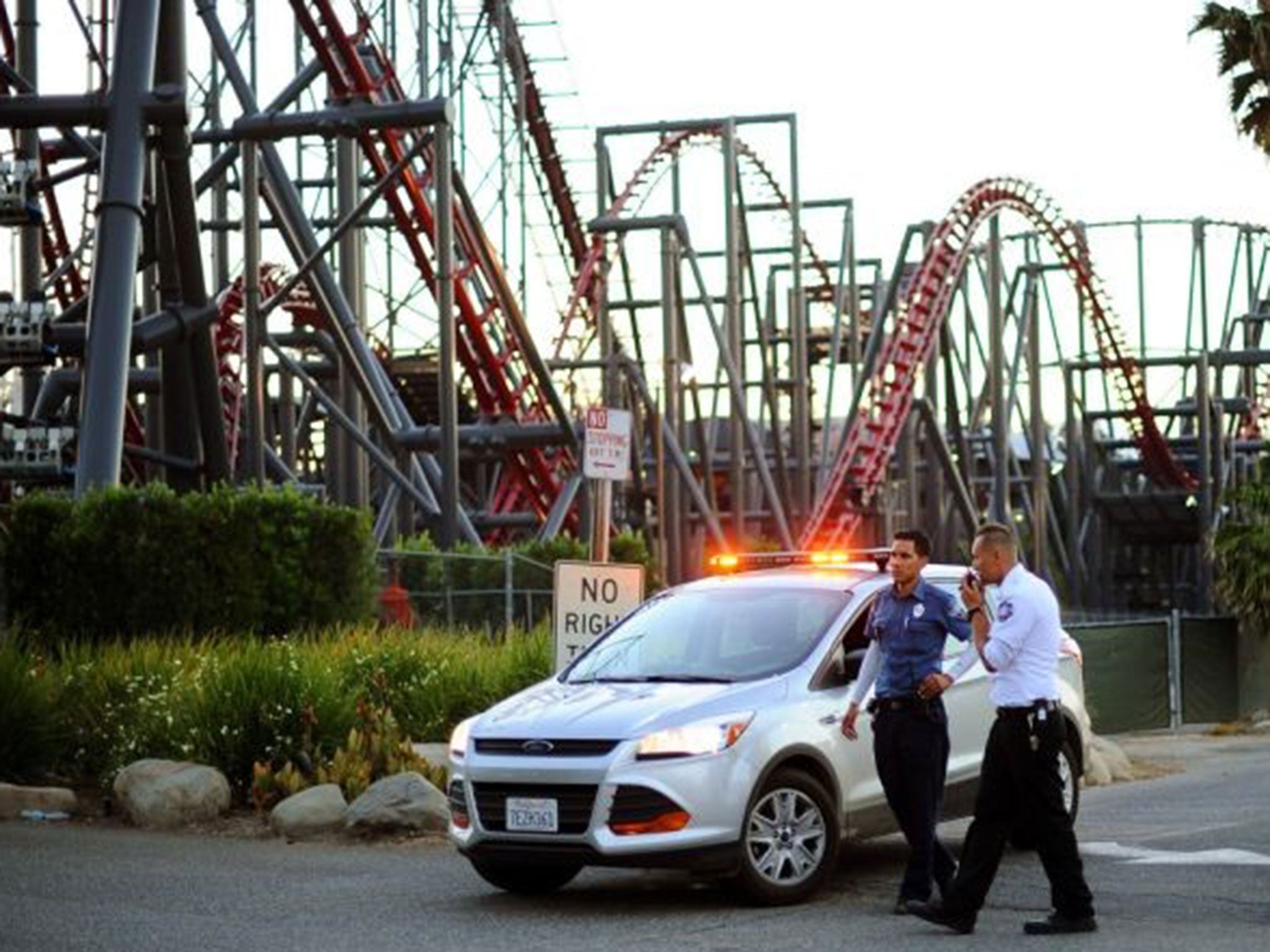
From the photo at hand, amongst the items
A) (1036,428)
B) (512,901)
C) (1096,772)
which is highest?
(1036,428)

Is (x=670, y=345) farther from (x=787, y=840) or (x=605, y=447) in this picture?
(x=787, y=840)

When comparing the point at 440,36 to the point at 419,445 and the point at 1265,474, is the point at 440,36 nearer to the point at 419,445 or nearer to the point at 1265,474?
the point at 419,445

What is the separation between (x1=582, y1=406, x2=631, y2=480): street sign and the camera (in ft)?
57.7

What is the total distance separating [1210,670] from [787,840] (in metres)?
19.6

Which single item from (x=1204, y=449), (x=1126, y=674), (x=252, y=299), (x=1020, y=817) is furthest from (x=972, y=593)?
(x=1204, y=449)

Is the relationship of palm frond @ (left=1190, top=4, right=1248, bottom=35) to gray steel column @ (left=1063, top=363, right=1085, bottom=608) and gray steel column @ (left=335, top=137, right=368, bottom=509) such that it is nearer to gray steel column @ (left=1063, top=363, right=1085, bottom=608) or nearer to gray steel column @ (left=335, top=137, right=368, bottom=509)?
gray steel column @ (left=335, top=137, right=368, bottom=509)

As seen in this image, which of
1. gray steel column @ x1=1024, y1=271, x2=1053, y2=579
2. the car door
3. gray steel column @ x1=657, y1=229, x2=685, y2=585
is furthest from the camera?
gray steel column @ x1=1024, y1=271, x2=1053, y2=579

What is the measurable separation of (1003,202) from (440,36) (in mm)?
15106

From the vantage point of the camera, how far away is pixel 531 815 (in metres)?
12.2

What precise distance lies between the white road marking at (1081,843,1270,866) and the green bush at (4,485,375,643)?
8.57m

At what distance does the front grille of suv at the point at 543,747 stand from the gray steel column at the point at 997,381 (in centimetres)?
3824

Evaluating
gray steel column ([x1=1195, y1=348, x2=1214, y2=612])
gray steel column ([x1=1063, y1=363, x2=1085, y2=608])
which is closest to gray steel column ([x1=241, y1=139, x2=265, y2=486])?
gray steel column ([x1=1195, y1=348, x2=1214, y2=612])

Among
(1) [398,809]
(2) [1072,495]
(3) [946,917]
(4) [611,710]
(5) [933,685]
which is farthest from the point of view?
(2) [1072,495]

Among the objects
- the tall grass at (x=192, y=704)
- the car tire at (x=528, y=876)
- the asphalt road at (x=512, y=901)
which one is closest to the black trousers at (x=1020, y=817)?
the asphalt road at (x=512, y=901)
